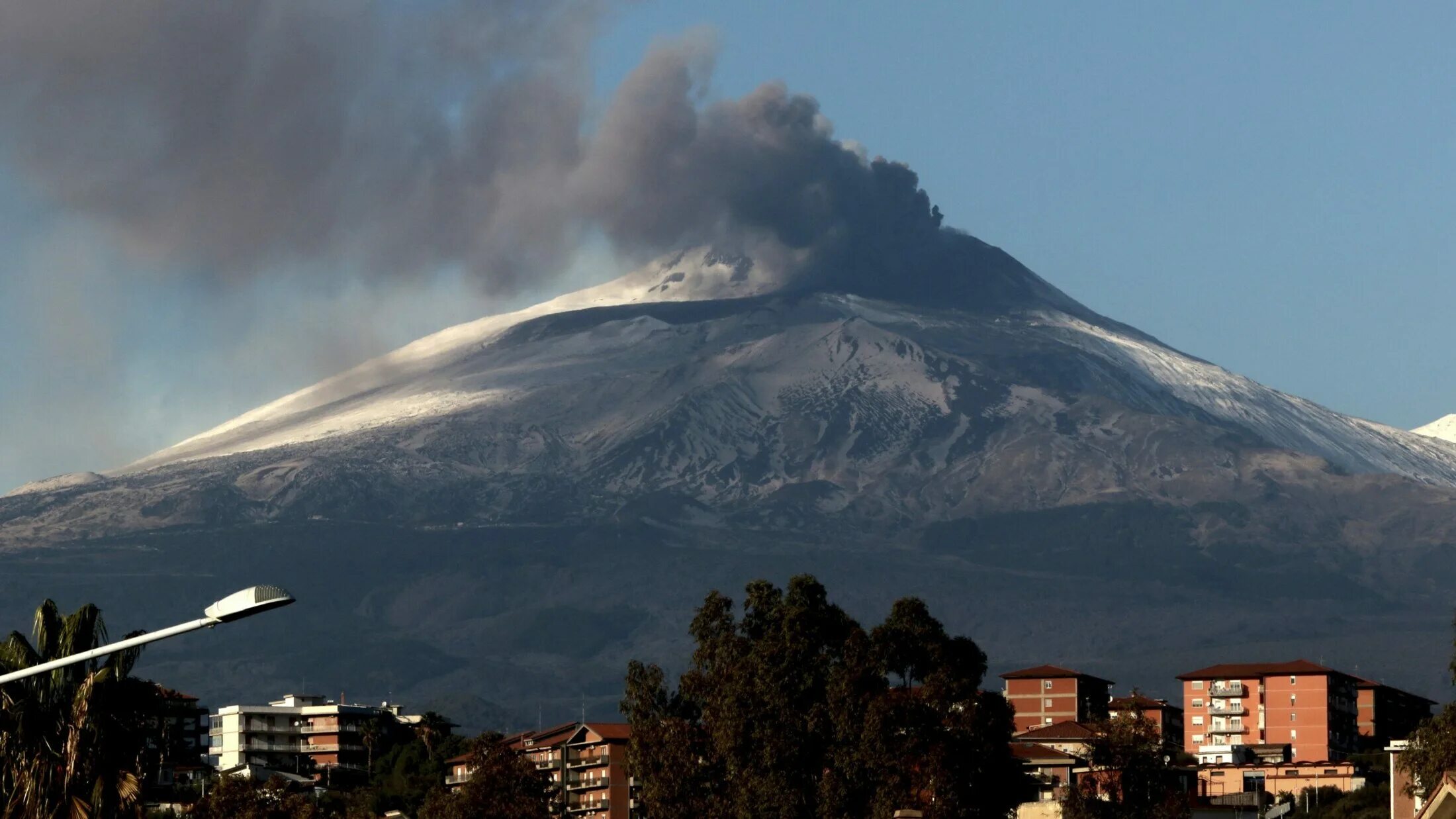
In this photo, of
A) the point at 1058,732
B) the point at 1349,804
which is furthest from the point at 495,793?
the point at 1058,732

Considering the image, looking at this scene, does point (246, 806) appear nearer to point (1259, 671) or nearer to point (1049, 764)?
point (1049, 764)

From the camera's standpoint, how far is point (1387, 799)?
325ft

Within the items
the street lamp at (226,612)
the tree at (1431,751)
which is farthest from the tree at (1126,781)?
the street lamp at (226,612)

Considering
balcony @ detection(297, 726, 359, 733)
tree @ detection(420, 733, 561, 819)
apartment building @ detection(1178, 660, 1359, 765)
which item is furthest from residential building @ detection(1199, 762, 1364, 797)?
balcony @ detection(297, 726, 359, 733)

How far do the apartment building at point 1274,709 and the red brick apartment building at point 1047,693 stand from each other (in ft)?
23.2

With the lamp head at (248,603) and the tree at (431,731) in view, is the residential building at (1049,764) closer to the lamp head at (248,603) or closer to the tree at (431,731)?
the tree at (431,731)

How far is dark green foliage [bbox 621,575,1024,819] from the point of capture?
6612cm

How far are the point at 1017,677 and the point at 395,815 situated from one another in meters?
71.4

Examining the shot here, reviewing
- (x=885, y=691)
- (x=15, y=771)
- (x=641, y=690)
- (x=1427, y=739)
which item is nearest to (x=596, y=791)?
(x=641, y=690)

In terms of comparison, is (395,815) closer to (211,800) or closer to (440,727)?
(211,800)

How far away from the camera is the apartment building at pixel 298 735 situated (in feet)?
607

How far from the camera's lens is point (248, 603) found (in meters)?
24.8

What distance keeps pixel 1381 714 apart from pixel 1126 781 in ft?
349

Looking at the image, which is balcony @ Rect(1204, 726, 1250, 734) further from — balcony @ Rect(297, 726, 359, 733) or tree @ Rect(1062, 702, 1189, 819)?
tree @ Rect(1062, 702, 1189, 819)
